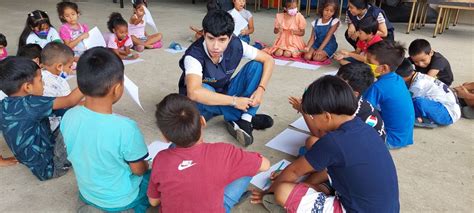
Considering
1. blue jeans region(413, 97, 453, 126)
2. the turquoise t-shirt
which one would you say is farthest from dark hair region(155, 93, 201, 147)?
blue jeans region(413, 97, 453, 126)

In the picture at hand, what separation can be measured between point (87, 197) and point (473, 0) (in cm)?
498

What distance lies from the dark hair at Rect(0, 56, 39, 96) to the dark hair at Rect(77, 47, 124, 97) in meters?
0.43

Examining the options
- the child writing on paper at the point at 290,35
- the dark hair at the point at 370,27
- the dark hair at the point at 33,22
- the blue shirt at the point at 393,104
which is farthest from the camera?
the child writing on paper at the point at 290,35

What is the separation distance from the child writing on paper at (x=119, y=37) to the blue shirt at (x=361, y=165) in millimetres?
2699

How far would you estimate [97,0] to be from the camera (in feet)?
24.1

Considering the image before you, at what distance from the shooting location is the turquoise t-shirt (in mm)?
1113

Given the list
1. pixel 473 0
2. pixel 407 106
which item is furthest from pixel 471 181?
pixel 473 0

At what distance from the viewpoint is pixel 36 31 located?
2764mm

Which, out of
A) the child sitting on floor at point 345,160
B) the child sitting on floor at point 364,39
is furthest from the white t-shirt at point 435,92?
the child sitting on floor at point 345,160

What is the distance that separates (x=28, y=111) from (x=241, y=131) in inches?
38.2

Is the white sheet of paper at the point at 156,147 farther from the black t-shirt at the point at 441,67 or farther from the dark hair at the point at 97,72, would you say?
the black t-shirt at the point at 441,67

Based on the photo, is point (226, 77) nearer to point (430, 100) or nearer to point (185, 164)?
point (185, 164)

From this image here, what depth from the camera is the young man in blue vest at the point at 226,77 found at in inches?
67.2

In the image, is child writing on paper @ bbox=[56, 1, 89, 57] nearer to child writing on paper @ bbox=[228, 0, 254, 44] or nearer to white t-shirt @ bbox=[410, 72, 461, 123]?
child writing on paper @ bbox=[228, 0, 254, 44]
